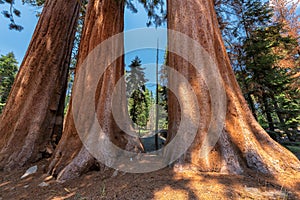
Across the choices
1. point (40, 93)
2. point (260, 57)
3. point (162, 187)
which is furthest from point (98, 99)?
point (260, 57)

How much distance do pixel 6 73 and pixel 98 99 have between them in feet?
90.4

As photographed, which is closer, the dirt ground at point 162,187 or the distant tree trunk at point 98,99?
the dirt ground at point 162,187

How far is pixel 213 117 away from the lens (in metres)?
2.26

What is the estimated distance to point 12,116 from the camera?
11.2ft

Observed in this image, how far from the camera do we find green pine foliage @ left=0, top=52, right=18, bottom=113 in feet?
67.7

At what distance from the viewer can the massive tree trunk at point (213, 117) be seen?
2.02m

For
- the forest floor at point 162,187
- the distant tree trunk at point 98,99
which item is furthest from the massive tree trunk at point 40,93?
the forest floor at point 162,187

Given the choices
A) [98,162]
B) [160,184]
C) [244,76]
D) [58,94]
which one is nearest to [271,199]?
[160,184]

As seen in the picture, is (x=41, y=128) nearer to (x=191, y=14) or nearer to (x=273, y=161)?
(x=191, y=14)

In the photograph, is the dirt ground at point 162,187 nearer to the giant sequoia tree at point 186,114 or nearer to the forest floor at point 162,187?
the forest floor at point 162,187

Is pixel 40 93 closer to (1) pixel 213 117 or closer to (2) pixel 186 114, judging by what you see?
(2) pixel 186 114

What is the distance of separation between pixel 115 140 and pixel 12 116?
2.47 m

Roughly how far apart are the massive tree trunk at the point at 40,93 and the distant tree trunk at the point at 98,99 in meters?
0.93

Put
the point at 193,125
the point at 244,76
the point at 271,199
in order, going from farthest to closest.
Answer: the point at 244,76 → the point at 193,125 → the point at 271,199
